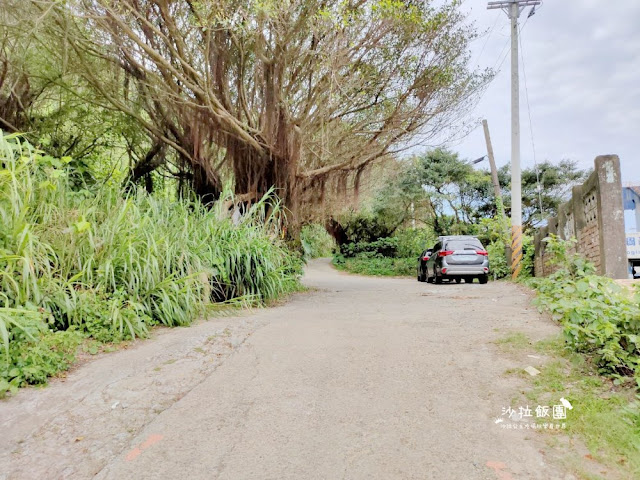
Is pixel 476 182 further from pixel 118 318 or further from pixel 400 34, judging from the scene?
pixel 118 318

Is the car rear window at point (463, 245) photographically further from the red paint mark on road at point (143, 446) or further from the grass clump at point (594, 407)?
the red paint mark on road at point (143, 446)

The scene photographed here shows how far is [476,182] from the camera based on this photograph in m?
25.8

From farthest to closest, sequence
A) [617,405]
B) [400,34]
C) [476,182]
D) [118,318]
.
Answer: [476,182]
[400,34]
[118,318]
[617,405]

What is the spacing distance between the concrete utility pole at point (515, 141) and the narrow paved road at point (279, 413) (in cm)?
997

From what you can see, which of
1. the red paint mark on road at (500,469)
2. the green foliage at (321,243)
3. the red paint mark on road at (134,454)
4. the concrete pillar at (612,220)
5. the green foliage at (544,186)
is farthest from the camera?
the green foliage at (321,243)

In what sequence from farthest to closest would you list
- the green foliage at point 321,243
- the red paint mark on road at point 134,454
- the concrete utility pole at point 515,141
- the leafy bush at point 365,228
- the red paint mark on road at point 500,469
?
the green foliage at point 321,243, the leafy bush at point 365,228, the concrete utility pole at point 515,141, the red paint mark on road at point 134,454, the red paint mark on road at point 500,469

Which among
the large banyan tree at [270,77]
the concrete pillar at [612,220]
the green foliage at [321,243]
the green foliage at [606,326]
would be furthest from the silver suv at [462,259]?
the green foliage at [321,243]

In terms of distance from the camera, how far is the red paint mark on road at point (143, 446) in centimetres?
279

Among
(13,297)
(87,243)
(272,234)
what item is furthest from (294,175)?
(13,297)

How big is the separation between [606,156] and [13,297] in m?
7.64

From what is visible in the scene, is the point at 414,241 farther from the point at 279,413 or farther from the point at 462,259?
the point at 279,413

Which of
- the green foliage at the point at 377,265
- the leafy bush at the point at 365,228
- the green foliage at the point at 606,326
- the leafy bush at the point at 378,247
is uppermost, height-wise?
the leafy bush at the point at 365,228

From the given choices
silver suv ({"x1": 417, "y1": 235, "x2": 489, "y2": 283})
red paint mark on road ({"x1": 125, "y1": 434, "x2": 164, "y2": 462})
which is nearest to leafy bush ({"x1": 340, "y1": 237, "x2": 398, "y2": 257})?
silver suv ({"x1": 417, "y1": 235, "x2": 489, "y2": 283})

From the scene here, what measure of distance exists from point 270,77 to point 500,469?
842cm
